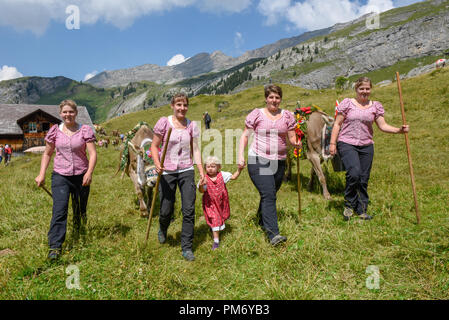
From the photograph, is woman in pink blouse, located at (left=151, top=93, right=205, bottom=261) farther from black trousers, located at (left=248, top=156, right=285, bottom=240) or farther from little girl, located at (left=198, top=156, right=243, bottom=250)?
black trousers, located at (left=248, top=156, right=285, bottom=240)

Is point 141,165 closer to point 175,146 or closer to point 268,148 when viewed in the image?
point 175,146

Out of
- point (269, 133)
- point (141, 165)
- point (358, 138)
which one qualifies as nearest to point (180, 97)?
point (269, 133)

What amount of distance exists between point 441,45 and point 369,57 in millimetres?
41520

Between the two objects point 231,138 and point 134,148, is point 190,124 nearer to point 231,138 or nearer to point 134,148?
point 134,148

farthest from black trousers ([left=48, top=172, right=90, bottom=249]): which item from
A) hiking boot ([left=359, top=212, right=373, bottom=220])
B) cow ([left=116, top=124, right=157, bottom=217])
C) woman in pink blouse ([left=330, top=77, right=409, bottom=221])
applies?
hiking boot ([left=359, top=212, right=373, bottom=220])

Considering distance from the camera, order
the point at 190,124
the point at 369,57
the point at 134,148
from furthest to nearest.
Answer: the point at 369,57
the point at 134,148
the point at 190,124

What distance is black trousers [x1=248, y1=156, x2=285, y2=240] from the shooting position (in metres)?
4.77

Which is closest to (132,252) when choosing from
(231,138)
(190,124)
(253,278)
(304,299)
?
(253,278)

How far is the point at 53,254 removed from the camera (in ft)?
14.0

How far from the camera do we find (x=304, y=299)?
9.89 feet

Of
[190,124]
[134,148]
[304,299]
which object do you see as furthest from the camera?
[134,148]

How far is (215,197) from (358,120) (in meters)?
3.27

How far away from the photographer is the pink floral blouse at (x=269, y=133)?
16.0 ft
